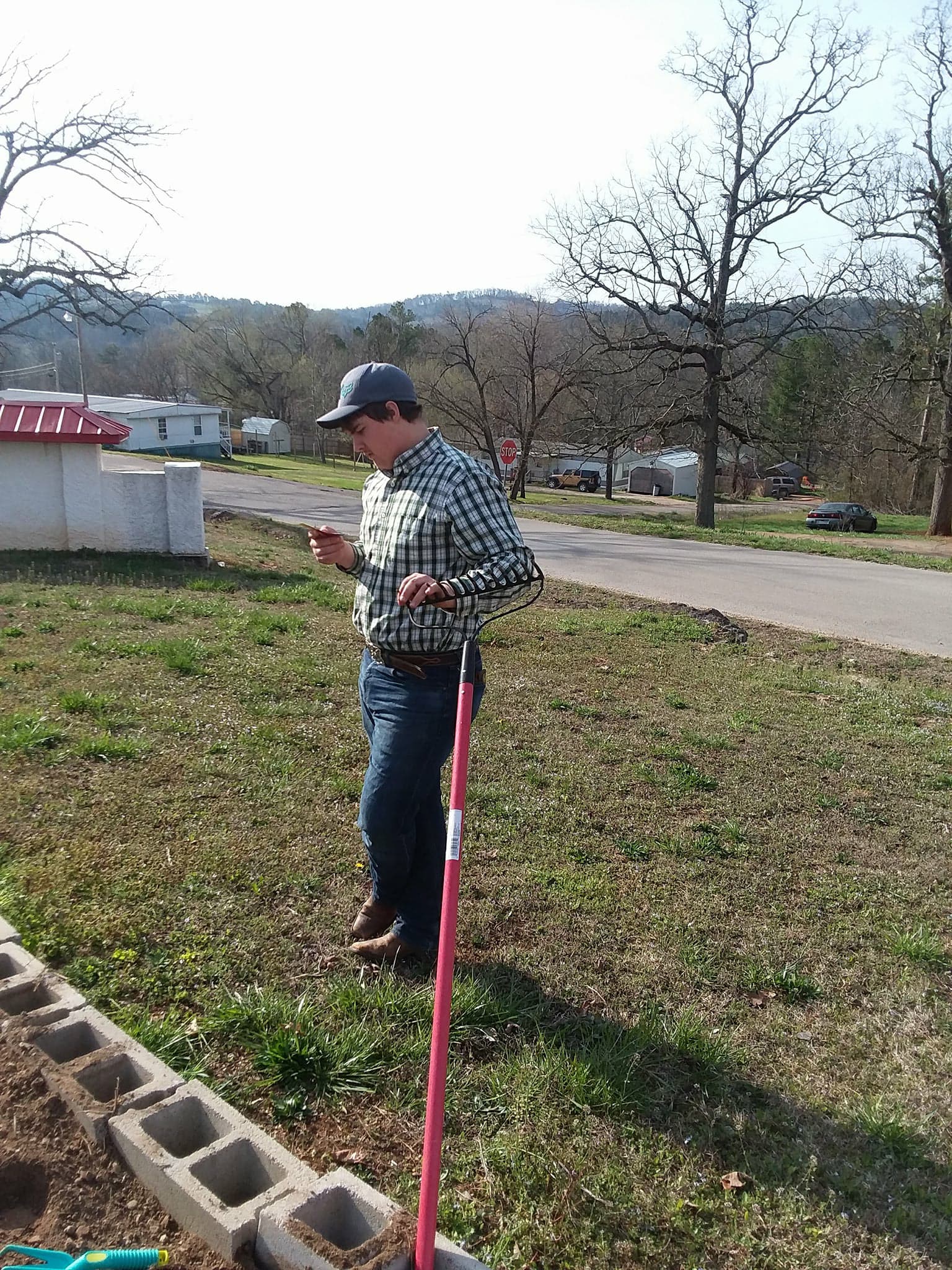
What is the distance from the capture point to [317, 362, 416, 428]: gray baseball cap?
2.97 m

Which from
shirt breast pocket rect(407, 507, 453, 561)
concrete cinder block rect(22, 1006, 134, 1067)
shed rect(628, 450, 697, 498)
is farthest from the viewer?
shed rect(628, 450, 697, 498)

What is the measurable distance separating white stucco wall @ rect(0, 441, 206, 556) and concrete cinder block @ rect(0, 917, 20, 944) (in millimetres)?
8756

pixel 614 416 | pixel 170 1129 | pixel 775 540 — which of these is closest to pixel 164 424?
pixel 614 416

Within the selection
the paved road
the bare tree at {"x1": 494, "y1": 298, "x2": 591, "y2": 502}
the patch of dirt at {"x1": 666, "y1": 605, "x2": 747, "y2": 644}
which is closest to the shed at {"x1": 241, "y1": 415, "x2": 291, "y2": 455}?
the bare tree at {"x1": 494, "y1": 298, "x2": 591, "y2": 502}

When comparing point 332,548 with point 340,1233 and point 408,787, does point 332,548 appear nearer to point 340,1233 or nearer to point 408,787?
point 408,787

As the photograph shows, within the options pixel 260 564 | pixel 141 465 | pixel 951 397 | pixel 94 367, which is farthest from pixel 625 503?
pixel 94 367

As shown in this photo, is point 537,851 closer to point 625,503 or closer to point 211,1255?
point 211,1255

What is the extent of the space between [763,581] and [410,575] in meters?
13.4

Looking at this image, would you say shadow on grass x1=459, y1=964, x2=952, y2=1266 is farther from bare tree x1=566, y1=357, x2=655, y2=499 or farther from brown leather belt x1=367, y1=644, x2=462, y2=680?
bare tree x1=566, y1=357, x2=655, y2=499

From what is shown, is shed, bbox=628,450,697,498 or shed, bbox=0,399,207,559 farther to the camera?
shed, bbox=628,450,697,498

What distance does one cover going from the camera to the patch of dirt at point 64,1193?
2.06 m

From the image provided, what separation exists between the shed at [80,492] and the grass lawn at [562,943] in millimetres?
4752

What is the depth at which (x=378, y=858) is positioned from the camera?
323cm

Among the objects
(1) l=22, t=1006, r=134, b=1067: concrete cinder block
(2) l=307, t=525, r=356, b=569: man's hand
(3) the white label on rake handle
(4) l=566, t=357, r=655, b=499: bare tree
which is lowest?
(1) l=22, t=1006, r=134, b=1067: concrete cinder block
